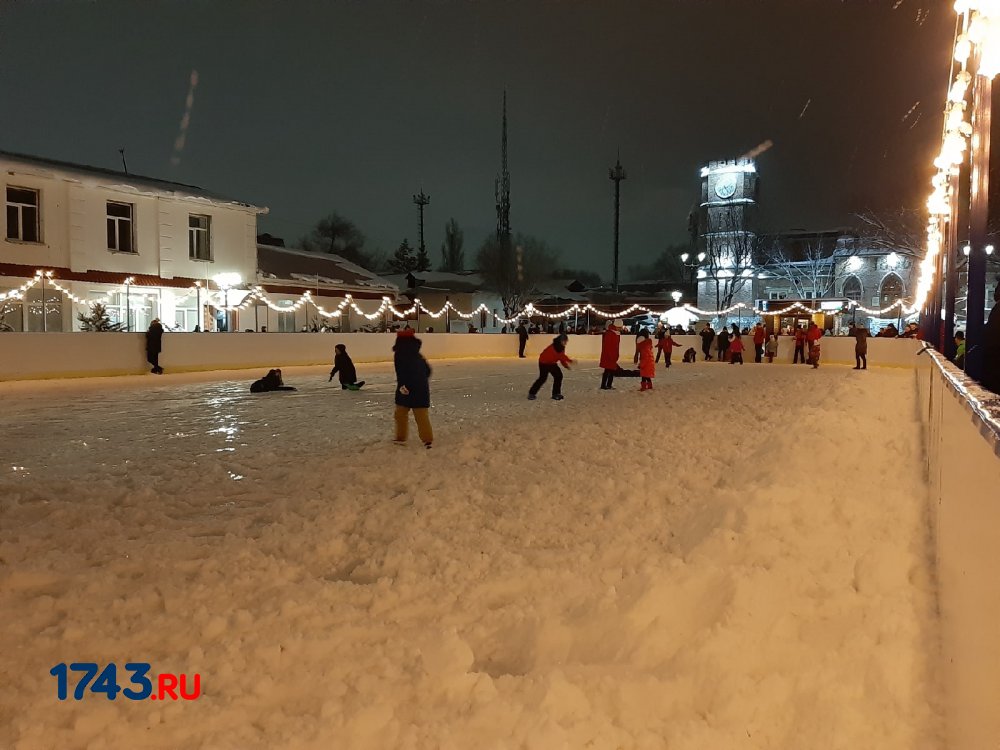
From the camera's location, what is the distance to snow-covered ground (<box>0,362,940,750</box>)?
9.81 feet

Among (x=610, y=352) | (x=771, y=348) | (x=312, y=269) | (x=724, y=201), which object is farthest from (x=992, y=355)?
(x=724, y=201)

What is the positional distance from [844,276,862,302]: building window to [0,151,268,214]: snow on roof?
132ft

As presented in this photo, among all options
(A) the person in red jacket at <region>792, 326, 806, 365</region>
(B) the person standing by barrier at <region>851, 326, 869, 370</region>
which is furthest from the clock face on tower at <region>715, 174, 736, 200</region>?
(B) the person standing by barrier at <region>851, 326, 869, 370</region>

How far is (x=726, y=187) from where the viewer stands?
67188 millimetres

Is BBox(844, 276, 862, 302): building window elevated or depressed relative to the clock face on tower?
depressed

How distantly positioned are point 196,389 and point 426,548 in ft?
42.0

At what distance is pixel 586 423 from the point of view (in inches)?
402

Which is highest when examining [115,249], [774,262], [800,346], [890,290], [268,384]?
[774,262]

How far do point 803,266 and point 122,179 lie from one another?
46937 mm

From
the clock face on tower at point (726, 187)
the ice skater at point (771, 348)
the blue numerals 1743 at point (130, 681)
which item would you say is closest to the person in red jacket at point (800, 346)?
the ice skater at point (771, 348)

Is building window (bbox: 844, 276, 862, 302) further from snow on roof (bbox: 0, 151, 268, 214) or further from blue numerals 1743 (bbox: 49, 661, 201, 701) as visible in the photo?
blue numerals 1743 (bbox: 49, 661, 201, 701)

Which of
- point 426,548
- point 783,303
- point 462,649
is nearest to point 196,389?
point 426,548

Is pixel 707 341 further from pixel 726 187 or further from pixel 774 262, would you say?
pixel 726 187

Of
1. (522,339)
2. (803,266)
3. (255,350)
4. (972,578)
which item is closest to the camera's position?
(972,578)
